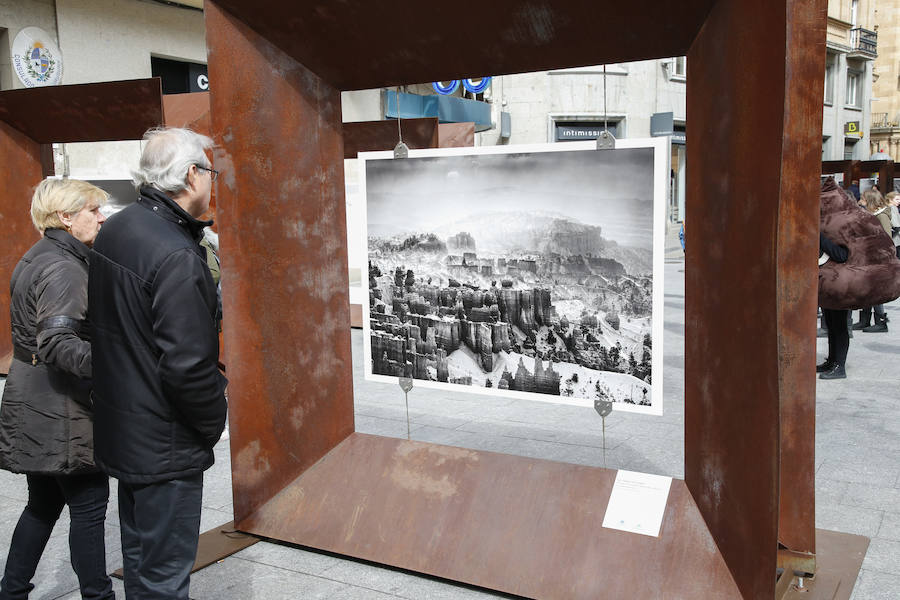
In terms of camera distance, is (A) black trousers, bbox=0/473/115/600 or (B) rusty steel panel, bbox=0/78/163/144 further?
(B) rusty steel panel, bbox=0/78/163/144

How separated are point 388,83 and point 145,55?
32.2ft

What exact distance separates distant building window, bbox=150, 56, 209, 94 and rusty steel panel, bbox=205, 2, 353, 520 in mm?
10042

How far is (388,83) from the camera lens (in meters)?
3.71

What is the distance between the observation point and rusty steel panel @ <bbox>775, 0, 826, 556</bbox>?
9.03ft

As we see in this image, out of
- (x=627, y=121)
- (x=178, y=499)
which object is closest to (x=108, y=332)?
(x=178, y=499)

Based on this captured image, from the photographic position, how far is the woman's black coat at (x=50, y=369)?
279 cm

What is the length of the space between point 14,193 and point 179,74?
251 inches

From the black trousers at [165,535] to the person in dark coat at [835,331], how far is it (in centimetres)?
592

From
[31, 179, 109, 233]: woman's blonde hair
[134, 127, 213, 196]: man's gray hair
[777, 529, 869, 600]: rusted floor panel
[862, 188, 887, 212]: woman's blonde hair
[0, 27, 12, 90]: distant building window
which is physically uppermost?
[0, 27, 12, 90]: distant building window

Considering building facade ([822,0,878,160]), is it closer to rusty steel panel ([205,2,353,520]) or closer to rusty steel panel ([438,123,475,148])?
rusty steel panel ([438,123,475,148])

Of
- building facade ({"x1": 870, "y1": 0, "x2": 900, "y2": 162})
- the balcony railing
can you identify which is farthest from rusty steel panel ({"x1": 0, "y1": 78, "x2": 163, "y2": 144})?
building facade ({"x1": 870, "y1": 0, "x2": 900, "y2": 162})

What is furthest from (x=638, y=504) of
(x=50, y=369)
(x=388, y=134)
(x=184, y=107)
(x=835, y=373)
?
(x=388, y=134)

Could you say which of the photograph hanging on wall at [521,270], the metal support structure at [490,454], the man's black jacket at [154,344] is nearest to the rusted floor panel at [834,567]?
the metal support structure at [490,454]

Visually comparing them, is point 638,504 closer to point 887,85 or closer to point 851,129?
point 851,129
